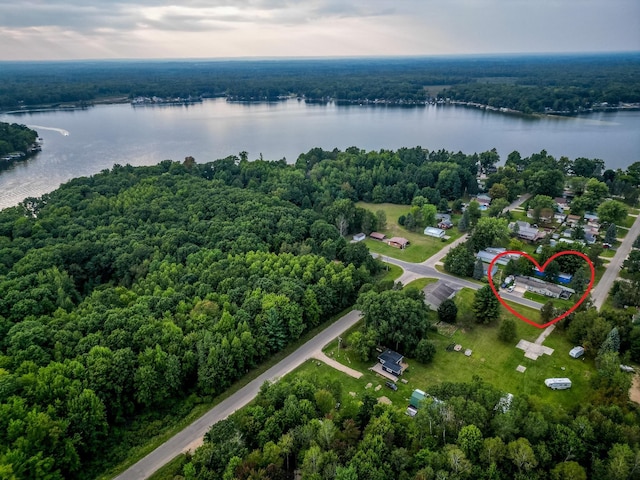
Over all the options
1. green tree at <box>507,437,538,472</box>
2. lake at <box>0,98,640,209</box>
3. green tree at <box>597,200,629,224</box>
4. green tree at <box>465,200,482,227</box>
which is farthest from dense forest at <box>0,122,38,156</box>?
green tree at <box>597,200,629,224</box>

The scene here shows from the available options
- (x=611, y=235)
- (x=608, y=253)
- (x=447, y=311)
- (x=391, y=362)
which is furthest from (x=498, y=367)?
(x=611, y=235)

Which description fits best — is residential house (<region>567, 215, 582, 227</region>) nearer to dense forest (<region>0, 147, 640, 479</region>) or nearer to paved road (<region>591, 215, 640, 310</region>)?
paved road (<region>591, 215, 640, 310</region>)

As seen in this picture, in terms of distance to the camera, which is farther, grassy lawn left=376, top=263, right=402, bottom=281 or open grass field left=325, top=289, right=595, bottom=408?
grassy lawn left=376, top=263, right=402, bottom=281

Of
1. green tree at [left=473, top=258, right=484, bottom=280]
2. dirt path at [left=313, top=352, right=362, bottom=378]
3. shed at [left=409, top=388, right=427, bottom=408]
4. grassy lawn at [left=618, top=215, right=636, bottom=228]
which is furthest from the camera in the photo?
grassy lawn at [left=618, top=215, right=636, bottom=228]

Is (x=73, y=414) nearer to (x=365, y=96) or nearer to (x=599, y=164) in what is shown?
(x=599, y=164)

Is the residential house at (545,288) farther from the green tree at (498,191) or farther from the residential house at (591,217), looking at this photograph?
the green tree at (498,191)

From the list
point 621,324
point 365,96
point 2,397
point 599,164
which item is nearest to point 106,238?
point 2,397

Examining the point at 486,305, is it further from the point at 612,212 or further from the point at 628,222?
the point at 628,222
